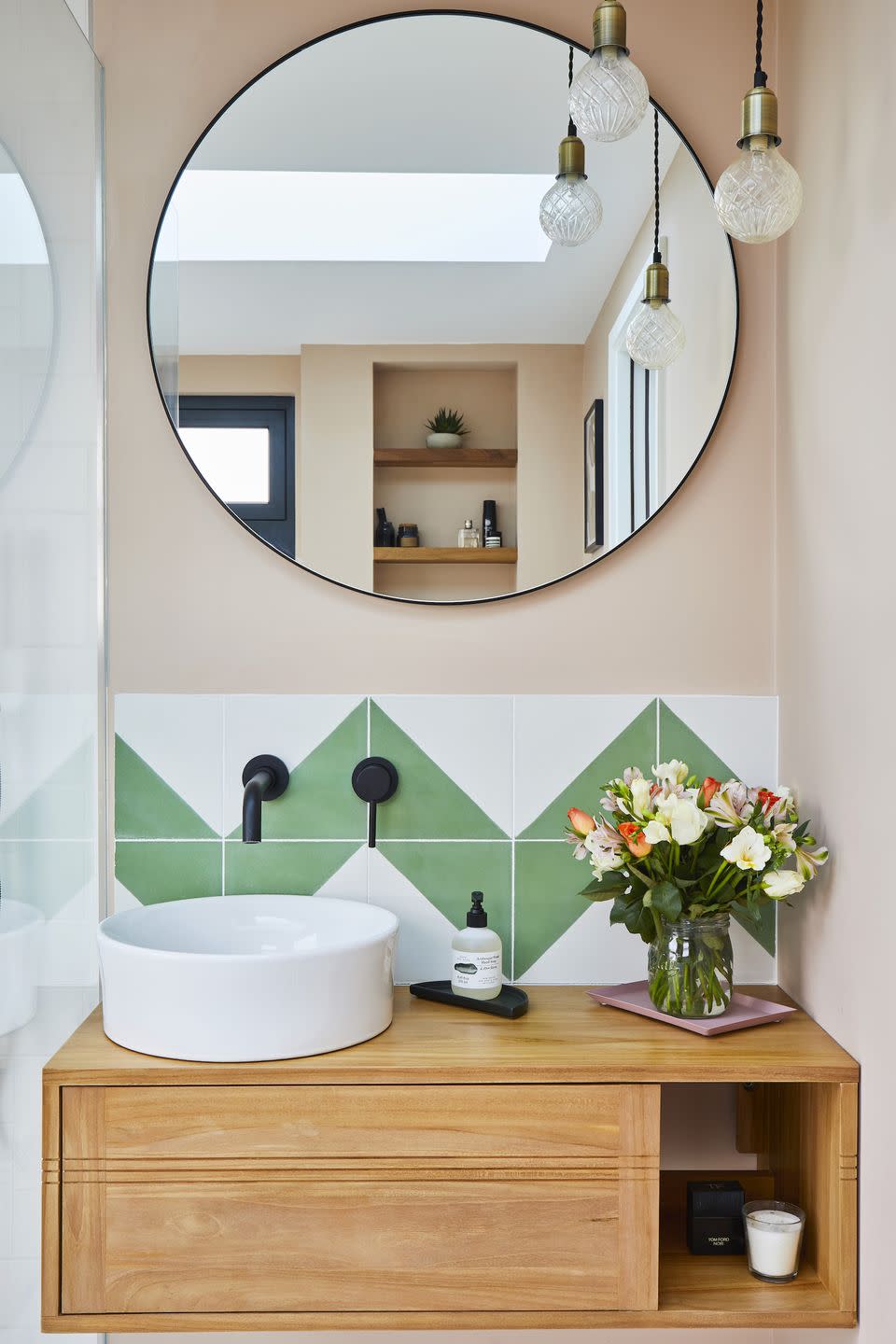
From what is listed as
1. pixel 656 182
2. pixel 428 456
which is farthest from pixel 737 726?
pixel 656 182

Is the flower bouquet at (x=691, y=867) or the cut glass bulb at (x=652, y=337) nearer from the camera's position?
the flower bouquet at (x=691, y=867)

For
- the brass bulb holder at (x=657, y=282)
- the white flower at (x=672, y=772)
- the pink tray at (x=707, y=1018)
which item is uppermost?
the brass bulb holder at (x=657, y=282)

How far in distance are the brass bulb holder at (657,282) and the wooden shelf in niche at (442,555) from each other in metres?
0.46

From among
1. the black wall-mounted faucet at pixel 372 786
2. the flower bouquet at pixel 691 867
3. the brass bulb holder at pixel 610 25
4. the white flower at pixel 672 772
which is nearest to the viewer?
the brass bulb holder at pixel 610 25

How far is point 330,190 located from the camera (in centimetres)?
178

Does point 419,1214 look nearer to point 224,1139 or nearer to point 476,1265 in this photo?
point 476,1265

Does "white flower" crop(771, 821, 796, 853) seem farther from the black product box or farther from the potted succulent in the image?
the potted succulent

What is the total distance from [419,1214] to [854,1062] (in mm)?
591

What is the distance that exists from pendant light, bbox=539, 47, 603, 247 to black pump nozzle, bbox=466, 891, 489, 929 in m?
1.02

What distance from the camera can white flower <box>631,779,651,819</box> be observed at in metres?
1.55

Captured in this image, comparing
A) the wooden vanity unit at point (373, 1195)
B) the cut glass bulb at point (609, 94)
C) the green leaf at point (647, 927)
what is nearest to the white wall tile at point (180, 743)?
the wooden vanity unit at point (373, 1195)

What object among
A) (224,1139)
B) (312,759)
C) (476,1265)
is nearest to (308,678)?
(312,759)

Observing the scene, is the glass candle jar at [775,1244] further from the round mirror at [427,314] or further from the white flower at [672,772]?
the round mirror at [427,314]

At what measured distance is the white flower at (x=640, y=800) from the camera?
1551 mm
